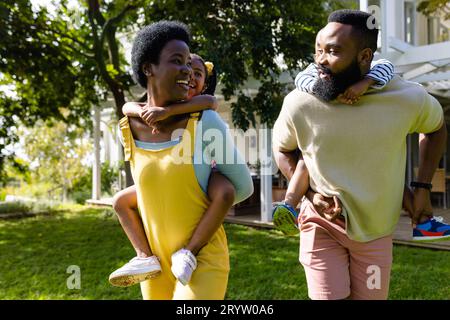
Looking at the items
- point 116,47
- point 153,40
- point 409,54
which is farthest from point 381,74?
point 116,47

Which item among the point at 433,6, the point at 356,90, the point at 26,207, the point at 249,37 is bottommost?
the point at 26,207

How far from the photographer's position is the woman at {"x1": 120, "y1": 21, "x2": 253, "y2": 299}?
1.56 m

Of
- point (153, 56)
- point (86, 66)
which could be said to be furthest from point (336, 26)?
point (86, 66)

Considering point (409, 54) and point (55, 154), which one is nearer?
point (409, 54)

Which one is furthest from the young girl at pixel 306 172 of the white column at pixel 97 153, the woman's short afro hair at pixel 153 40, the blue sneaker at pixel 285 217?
the white column at pixel 97 153

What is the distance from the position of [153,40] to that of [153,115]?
0.26 metres

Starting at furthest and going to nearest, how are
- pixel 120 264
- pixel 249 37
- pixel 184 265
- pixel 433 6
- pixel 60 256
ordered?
pixel 433 6, pixel 60 256, pixel 120 264, pixel 249 37, pixel 184 265

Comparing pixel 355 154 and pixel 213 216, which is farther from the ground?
pixel 355 154

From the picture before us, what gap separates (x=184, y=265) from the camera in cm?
148

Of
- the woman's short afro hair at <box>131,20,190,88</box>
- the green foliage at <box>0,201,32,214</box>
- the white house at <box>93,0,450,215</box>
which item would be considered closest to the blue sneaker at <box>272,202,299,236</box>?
the woman's short afro hair at <box>131,20,190,88</box>

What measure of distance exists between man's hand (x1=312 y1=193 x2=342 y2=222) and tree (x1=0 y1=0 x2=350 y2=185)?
3472 millimetres

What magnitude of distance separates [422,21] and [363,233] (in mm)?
10458

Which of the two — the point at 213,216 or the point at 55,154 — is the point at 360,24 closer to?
the point at 213,216

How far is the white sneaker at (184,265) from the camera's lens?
4.83ft
